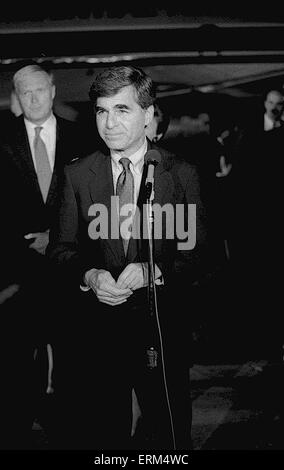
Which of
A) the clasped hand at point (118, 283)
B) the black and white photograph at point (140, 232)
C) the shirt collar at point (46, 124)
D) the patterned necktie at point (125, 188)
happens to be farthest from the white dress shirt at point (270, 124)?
the clasped hand at point (118, 283)

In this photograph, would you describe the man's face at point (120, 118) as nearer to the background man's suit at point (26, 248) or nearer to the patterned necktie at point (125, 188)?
the patterned necktie at point (125, 188)

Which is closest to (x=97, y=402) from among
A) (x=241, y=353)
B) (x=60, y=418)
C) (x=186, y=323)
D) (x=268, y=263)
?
(x=186, y=323)

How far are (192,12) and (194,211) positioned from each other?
3542 millimetres

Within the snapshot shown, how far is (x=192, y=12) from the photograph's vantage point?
18.2 ft

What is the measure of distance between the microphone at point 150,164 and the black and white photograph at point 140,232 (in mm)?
10

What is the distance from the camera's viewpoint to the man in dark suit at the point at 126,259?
2578 millimetres

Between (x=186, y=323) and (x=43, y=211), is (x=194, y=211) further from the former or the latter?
(x=43, y=211)

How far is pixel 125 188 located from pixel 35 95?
151 cm

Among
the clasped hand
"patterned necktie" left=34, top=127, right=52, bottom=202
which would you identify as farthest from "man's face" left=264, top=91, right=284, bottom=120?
the clasped hand

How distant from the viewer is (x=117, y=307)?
2697 millimetres

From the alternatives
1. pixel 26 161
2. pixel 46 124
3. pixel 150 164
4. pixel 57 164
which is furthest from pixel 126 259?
pixel 46 124

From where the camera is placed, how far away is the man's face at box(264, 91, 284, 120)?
6.10 meters

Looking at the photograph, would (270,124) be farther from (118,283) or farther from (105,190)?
(118,283)

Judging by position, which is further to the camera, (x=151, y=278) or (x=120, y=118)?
(x=120, y=118)
